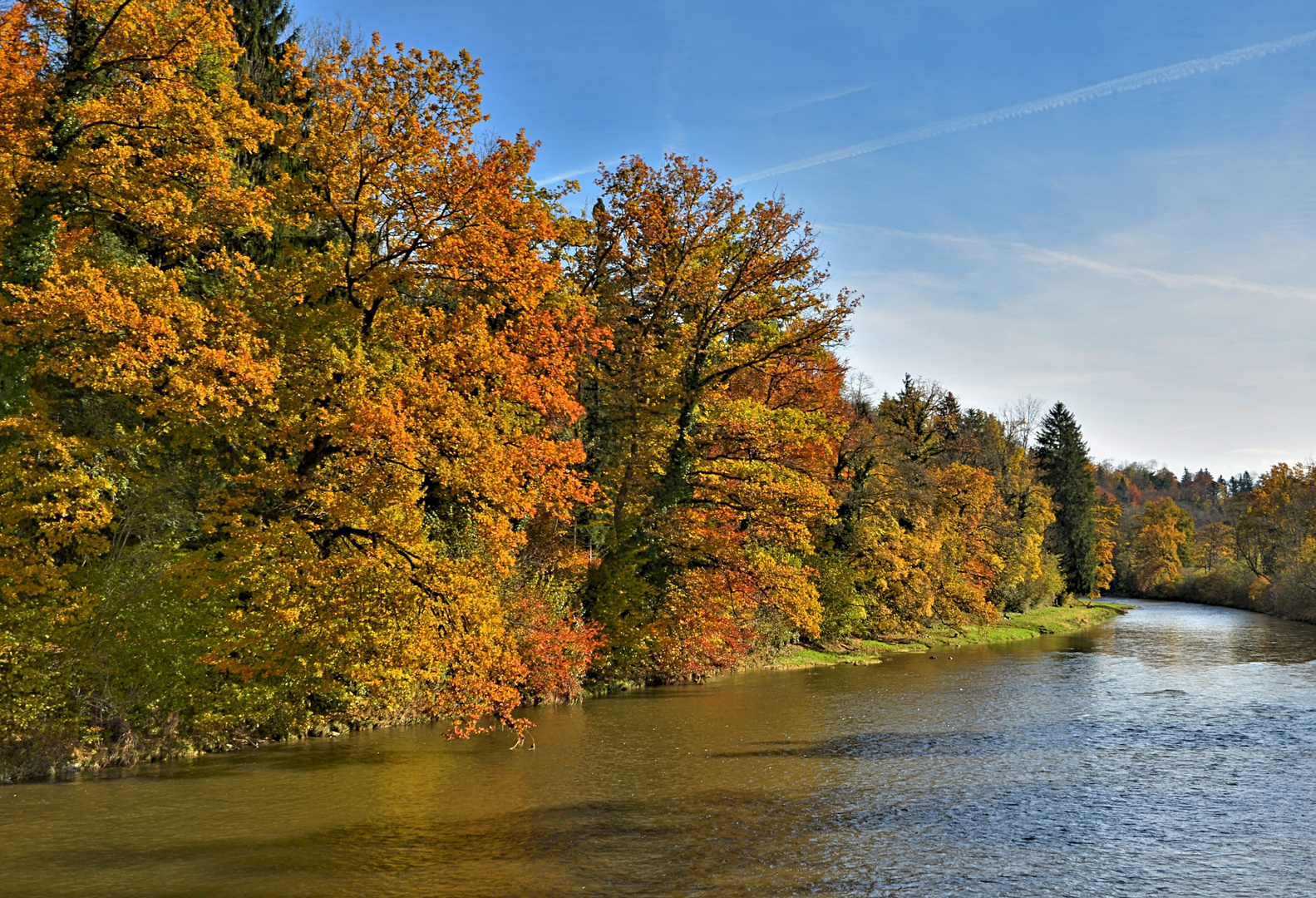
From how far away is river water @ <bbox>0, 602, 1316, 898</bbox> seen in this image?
43.0 feet

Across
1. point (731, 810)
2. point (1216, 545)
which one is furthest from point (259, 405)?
point (1216, 545)

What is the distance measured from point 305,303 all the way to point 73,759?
11873mm

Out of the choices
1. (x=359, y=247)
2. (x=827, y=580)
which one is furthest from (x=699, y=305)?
(x=827, y=580)

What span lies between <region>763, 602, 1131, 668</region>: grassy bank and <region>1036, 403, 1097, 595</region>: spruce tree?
22.2 feet

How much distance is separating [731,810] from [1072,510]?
77.8 meters

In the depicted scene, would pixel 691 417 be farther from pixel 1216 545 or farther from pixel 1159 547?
pixel 1216 545

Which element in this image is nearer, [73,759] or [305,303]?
[73,759]

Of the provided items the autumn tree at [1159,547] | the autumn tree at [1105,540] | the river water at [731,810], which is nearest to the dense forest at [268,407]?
the river water at [731,810]

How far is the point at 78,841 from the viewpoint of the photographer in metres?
14.4

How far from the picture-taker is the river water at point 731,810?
1310cm

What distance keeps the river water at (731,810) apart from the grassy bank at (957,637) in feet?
44.9

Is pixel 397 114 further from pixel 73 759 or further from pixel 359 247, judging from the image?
pixel 73 759

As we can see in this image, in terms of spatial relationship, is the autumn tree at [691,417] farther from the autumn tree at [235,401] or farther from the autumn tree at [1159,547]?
the autumn tree at [1159,547]

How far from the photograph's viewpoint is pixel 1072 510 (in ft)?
280
